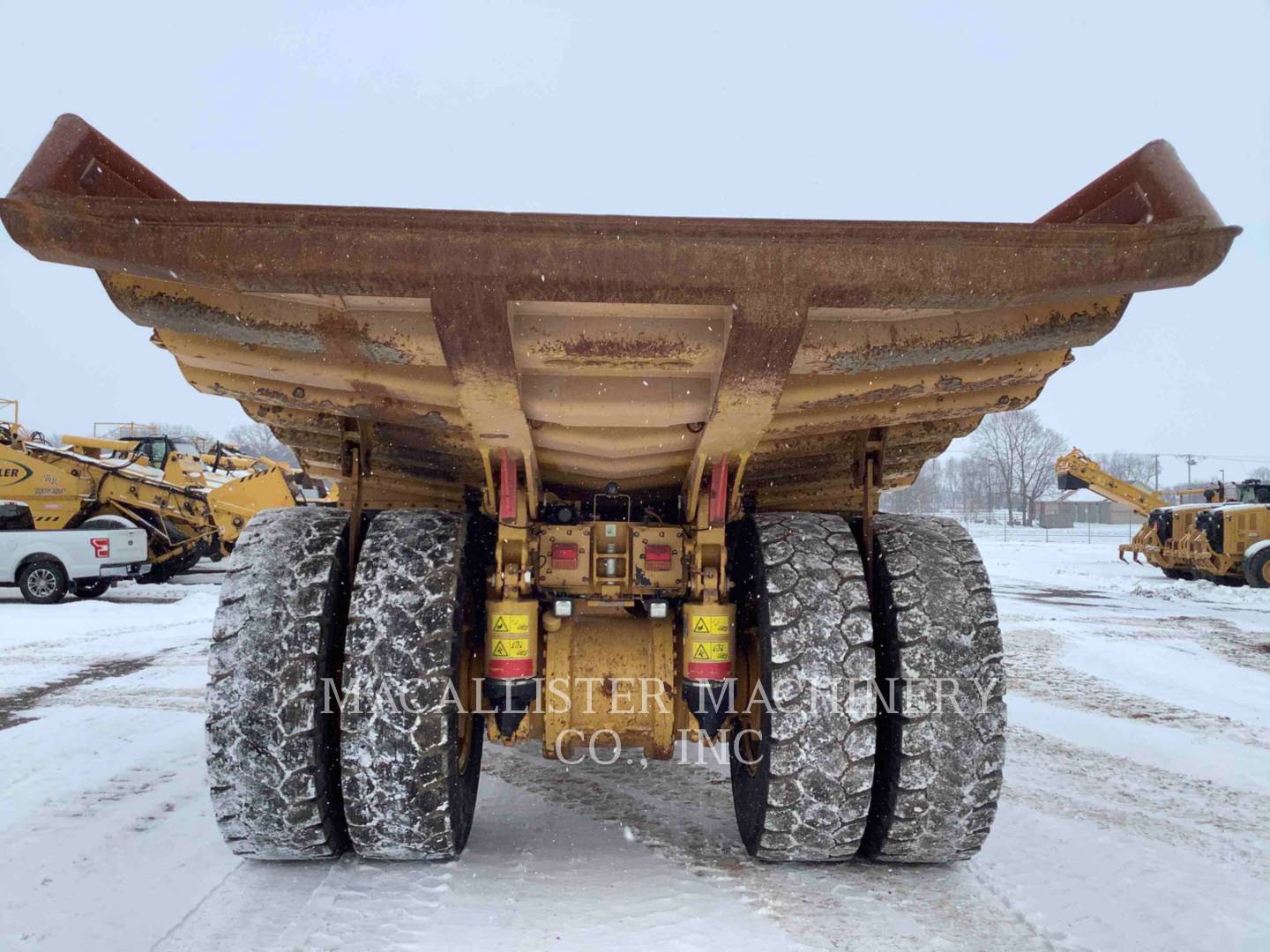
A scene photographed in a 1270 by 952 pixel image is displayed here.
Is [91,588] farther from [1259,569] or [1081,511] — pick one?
[1081,511]

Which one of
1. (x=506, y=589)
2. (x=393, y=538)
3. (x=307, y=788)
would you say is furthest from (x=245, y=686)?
(x=506, y=589)

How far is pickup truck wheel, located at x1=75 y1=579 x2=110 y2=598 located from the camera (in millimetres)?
13812

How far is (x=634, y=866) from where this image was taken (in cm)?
320

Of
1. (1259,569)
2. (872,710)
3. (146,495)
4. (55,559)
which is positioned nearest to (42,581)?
(55,559)

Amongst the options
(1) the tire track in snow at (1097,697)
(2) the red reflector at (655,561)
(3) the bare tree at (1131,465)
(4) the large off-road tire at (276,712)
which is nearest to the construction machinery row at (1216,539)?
(1) the tire track in snow at (1097,697)

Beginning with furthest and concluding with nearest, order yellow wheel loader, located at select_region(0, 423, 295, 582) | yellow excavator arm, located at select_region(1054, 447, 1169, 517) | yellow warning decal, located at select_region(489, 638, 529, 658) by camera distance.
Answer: yellow excavator arm, located at select_region(1054, 447, 1169, 517) → yellow wheel loader, located at select_region(0, 423, 295, 582) → yellow warning decal, located at select_region(489, 638, 529, 658)

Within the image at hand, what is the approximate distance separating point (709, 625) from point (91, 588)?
14.3 m

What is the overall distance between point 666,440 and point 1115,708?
210 inches

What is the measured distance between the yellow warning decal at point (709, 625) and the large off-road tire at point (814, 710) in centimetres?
17

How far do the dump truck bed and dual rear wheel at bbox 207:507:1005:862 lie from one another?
1.77 ft

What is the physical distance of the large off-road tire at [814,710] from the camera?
2775mm

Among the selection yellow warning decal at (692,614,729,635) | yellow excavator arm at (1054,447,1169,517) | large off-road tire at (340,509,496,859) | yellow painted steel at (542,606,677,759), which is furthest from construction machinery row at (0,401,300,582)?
yellow excavator arm at (1054,447,1169,517)

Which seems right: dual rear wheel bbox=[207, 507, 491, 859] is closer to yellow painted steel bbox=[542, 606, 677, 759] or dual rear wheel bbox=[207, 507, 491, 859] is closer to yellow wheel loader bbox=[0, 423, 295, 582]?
yellow painted steel bbox=[542, 606, 677, 759]

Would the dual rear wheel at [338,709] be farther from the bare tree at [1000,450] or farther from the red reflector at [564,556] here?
the bare tree at [1000,450]
